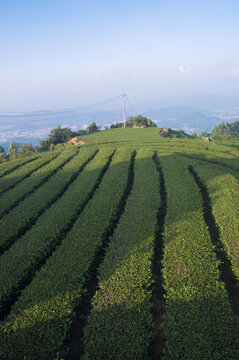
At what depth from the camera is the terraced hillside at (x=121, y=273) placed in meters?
8.27

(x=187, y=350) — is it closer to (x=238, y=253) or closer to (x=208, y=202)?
(x=238, y=253)

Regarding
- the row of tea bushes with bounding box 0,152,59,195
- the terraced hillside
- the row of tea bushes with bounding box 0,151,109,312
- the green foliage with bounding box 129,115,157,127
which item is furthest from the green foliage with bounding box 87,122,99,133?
the row of tea bushes with bounding box 0,151,109,312

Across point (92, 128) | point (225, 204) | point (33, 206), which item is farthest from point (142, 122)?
point (225, 204)

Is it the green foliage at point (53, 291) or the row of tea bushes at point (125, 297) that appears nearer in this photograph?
the row of tea bushes at point (125, 297)

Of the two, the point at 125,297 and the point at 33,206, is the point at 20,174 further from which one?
the point at 125,297

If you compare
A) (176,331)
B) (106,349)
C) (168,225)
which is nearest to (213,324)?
(176,331)

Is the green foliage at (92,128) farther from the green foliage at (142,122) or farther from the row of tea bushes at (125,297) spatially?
the row of tea bushes at (125,297)

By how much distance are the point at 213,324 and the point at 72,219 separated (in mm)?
11542

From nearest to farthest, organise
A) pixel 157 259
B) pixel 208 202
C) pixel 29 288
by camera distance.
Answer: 1. pixel 29 288
2. pixel 157 259
3. pixel 208 202

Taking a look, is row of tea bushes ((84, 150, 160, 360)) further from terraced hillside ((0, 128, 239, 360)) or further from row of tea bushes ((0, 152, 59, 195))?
row of tea bushes ((0, 152, 59, 195))

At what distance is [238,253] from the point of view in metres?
12.2

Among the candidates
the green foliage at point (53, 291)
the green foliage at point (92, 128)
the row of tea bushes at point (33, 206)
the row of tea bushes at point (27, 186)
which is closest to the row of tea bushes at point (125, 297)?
the green foliage at point (53, 291)

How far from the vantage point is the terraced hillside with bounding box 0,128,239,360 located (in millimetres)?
8266

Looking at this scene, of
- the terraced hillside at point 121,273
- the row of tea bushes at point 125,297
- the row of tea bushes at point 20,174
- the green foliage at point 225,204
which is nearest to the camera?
the row of tea bushes at point 125,297
